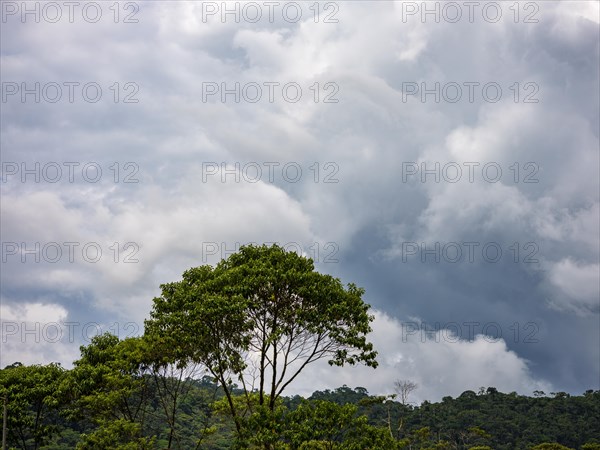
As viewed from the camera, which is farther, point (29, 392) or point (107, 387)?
point (29, 392)

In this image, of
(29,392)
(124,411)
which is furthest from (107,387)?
(29,392)

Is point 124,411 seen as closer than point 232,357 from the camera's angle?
No

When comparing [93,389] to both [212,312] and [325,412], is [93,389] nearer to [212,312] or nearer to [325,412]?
[212,312]

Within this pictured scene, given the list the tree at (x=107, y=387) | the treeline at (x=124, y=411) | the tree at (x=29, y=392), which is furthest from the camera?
the tree at (x=29, y=392)

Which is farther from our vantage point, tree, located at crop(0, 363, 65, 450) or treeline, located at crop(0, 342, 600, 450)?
tree, located at crop(0, 363, 65, 450)

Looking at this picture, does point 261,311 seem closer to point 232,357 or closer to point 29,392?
point 232,357

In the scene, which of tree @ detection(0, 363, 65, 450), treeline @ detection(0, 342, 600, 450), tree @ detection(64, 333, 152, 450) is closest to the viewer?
treeline @ detection(0, 342, 600, 450)

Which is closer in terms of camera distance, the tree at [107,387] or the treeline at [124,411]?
the treeline at [124,411]

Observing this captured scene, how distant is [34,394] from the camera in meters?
40.1

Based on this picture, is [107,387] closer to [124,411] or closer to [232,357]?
[124,411]

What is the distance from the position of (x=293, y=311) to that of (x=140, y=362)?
13232 millimetres

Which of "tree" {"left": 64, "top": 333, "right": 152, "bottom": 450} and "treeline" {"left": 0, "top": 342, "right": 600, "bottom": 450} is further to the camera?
"tree" {"left": 64, "top": 333, "right": 152, "bottom": 450}

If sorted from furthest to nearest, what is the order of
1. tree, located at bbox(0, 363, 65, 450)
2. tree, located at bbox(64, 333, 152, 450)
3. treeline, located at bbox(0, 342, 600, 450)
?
tree, located at bbox(0, 363, 65, 450)
tree, located at bbox(64, 333, 152, 450)
treeline, located at bbox(0, 342, 600, 450)

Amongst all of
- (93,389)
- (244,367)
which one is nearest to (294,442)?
(244,367)
